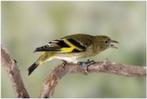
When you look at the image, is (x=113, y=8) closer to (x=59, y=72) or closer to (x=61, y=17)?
(x=61, y=17)

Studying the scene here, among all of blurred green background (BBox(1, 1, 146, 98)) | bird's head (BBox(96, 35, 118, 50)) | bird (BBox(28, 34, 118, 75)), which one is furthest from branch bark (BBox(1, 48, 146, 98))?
blurred green background (BBox(1, 1, 146, 98))

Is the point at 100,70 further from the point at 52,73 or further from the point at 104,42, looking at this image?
the point at 104,42

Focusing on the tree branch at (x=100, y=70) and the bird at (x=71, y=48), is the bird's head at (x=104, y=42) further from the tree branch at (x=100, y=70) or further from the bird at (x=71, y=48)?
the tree branch at (x=100, y=70)

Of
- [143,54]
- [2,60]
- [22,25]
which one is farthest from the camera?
[22,25]

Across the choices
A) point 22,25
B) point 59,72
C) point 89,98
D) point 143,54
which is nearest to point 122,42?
point 143,54

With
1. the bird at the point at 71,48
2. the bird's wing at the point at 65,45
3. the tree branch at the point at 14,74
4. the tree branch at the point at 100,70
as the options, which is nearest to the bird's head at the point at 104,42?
the bird at the point at 71,48
